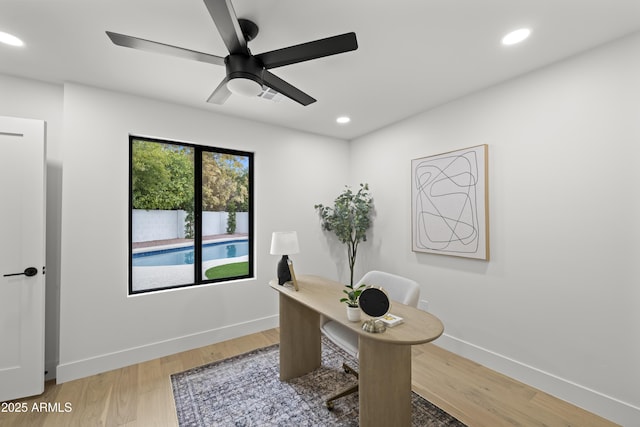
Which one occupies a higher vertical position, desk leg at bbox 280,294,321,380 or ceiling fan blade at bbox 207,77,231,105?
ceiling fan blade at bbox 207,77,231,105

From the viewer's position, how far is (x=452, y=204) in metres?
2.72

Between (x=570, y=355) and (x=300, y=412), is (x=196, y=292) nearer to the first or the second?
(x=300, y=412)

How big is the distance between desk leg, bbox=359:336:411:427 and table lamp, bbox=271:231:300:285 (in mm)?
977

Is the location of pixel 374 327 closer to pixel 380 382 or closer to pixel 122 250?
pixel 380 382

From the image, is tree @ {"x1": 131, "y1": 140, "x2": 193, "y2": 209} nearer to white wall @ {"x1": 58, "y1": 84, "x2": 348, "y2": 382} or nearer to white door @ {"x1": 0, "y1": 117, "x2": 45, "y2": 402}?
white wall @ {"x1": 58, "y1": 84, "x2": 348, "y2": 382}

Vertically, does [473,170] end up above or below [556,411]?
above

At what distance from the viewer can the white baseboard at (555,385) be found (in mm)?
1789

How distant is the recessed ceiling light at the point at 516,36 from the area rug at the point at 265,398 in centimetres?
259

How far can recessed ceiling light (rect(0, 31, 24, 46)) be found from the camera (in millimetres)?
1784

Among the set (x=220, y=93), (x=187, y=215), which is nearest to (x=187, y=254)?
(x=187, y=215)

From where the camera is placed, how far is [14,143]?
6.91ft

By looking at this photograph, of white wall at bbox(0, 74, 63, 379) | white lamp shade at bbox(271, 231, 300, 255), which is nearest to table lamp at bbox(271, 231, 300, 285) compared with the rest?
white lamp shade at bbox(271, 231, 300, 255)

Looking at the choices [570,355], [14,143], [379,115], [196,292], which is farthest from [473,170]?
[14,143]

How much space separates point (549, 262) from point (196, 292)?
326cm
